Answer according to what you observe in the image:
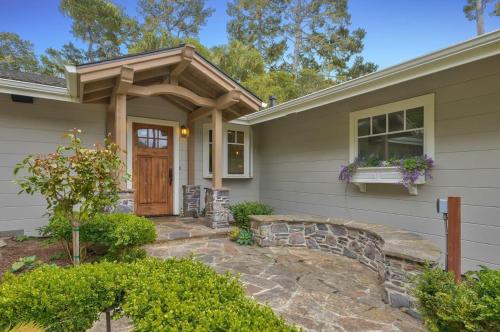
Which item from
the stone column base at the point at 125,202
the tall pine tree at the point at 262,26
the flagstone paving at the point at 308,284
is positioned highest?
the tall pine tree at the point at 262,26

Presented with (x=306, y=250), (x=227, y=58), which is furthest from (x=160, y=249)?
(x=227, y=58)

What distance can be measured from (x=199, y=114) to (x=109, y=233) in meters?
3.33

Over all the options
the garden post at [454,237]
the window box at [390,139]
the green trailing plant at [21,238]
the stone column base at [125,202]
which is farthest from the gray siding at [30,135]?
the garden post at [454,237]

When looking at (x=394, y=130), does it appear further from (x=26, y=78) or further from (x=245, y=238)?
(x=26, y=78)

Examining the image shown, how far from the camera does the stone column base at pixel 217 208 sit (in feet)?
17.6

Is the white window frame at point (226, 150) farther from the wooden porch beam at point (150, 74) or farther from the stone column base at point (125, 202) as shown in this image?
the stone column base at point (125, 202)

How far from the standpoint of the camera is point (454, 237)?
2557 mm

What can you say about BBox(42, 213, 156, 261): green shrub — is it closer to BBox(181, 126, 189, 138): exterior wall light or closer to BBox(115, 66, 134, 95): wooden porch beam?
BBox(115, 66, 134, 95): wooden porch beam

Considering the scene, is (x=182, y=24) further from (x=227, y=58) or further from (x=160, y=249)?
(x=160, y=249)

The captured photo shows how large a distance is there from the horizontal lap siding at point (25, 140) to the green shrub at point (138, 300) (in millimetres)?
4049

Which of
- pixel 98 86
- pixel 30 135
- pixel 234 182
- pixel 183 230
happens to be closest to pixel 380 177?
pixel 183 230

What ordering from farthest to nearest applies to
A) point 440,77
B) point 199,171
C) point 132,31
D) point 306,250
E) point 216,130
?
point 132,31
point 199,171
point 216,130
point 306,250
point 440,77

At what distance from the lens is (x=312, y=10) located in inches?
569

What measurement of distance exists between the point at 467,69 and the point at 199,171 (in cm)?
518
